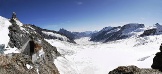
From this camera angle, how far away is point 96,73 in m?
46.6

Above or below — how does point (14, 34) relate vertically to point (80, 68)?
above

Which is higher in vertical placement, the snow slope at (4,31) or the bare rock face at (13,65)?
the snow slope at (4,31)

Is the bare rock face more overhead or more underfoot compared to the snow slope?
more underfoot

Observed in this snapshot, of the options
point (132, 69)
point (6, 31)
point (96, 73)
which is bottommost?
point (96, 73)

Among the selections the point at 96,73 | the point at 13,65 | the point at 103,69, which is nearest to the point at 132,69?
the point at 13,65

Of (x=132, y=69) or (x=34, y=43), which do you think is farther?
(x=34, y=43)

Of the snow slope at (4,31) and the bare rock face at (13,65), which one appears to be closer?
the bare rock face at (13,65)

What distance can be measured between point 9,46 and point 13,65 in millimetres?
22837

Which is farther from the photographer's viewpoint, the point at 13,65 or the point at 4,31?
the point at 4,31

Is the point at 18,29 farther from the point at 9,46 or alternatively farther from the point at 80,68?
the point at 80,68

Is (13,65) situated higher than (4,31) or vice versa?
(4,31)

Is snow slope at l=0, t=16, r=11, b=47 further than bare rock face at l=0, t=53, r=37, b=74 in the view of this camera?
Yes

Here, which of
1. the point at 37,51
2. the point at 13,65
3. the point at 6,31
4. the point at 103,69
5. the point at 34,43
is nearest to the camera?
the point at 13,65

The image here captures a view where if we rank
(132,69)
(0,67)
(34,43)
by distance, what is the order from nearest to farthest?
(132,69), (0,67), (34,43)
